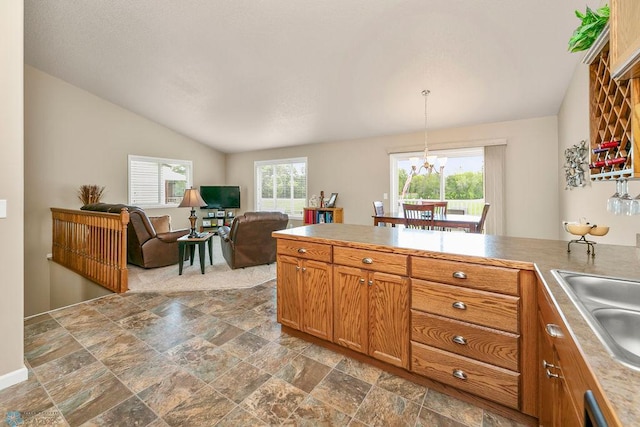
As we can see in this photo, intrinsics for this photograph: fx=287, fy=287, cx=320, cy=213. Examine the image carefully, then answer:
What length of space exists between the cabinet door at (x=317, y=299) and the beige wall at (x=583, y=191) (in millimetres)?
2115

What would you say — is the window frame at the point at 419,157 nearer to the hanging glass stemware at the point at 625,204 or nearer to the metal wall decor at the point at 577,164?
the metal wall decor at the point at 577,164

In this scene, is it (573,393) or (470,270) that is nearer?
(573,393)

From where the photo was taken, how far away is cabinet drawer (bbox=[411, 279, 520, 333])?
58.4 inches

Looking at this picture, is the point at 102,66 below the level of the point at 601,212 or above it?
above

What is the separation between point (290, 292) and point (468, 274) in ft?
4.43

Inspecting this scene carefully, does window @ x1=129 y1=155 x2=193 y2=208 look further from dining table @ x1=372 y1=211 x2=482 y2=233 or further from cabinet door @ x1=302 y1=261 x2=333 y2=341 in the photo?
cabinet door @ x1=302 y1=261 x2=333 y2=341

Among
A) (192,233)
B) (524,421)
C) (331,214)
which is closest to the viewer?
(524,421)

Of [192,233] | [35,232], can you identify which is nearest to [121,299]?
[192,233]

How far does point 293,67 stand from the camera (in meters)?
4.14

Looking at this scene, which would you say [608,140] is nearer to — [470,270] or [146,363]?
[470,270]

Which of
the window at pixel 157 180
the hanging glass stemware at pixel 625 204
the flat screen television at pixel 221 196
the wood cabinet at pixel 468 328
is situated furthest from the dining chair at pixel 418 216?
the window at pixel 157 180

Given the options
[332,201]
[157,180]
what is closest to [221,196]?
[157,180]

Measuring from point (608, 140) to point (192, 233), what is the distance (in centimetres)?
464

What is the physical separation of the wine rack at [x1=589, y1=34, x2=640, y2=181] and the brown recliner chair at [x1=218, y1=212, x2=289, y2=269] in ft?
12.5
